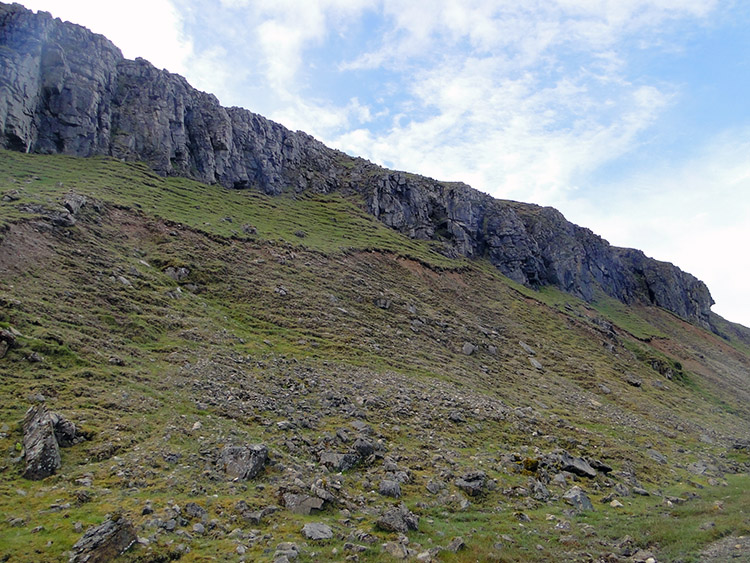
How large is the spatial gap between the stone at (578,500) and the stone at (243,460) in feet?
48.4

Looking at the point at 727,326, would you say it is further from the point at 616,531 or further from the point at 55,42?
the point at 55,42

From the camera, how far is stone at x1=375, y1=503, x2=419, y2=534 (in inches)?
583

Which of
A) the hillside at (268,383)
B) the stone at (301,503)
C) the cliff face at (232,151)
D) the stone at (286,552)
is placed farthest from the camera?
the cliff face at (232,151)

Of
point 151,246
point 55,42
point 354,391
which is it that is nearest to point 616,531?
point 354,391

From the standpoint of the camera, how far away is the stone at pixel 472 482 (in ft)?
64.8

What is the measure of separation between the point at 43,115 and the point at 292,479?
256 ft

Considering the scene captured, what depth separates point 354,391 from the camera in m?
29.0

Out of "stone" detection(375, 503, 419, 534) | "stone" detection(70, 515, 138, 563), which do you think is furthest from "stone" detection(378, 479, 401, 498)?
"stone" detection(70, 515, 138, 563)

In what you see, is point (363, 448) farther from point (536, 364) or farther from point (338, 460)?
point (536, 364)

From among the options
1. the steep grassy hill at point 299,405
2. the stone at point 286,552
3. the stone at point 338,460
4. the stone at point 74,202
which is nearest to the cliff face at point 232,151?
the steep grassy hill at point 299,405

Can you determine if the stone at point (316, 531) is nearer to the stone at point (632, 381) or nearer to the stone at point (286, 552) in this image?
the stone at point (286, 552)

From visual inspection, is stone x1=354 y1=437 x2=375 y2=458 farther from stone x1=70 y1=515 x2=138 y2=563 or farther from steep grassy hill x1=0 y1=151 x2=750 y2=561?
stone x1=70 y1=515 x2=138 y2=563

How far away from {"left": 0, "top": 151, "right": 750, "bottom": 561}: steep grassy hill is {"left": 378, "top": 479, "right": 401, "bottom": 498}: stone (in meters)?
0.17

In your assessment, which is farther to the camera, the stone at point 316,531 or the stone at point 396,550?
the stone at point 316,531
